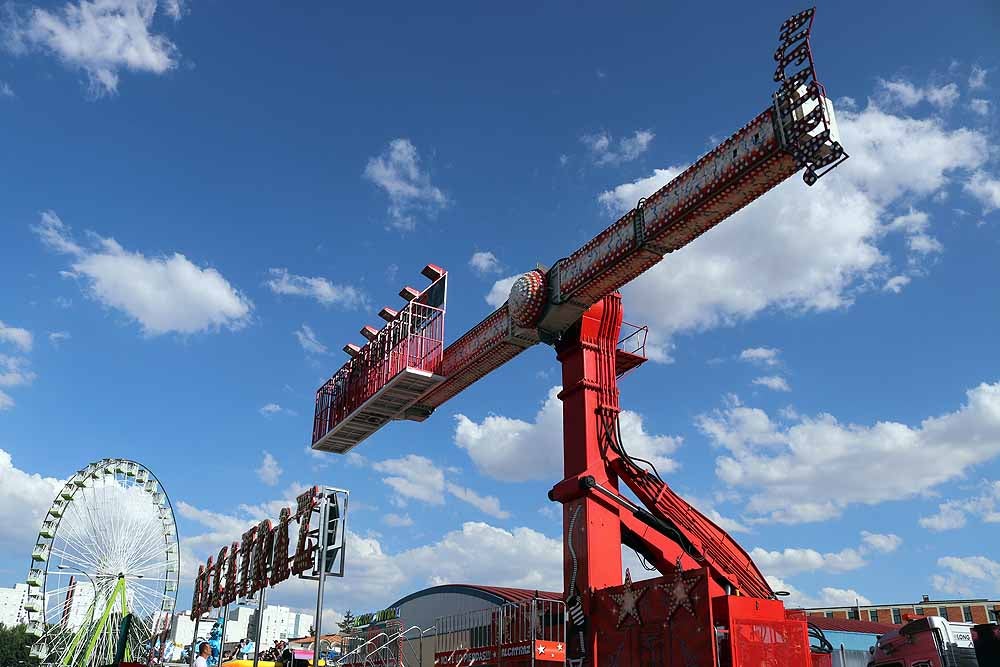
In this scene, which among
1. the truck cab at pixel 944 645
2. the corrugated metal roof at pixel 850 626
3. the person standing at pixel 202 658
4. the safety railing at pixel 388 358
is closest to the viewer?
the truck cab at pixel 944 645

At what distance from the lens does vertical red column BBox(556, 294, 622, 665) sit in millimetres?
20422

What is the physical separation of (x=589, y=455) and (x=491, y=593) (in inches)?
608

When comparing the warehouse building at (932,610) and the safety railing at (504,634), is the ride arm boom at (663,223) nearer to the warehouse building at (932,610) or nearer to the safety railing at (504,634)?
the safety railing at (504,634)

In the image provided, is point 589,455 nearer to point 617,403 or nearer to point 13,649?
point 617,403

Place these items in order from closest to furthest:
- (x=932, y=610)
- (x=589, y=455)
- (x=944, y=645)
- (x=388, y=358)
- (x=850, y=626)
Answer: (x=944, y=645) < (x=589, y=455) < (x=388, y=358) < (x=850, y=626) < (x=932, y=610)

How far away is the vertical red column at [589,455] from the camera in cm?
2042

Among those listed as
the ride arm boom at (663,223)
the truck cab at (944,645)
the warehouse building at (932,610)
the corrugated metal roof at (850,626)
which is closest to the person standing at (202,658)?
the ride arm boom at (663,223)

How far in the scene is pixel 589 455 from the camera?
854 inches

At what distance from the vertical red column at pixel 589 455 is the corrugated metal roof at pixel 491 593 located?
696cm

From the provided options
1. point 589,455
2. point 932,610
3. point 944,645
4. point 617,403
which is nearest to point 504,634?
point 589,455

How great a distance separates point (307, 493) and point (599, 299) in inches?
432

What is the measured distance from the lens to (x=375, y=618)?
45.4m

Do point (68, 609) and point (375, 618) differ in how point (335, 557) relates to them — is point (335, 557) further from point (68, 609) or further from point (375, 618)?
point (68, 609)

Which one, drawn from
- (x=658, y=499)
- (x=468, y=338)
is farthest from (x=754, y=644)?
(x=468, y=338)
